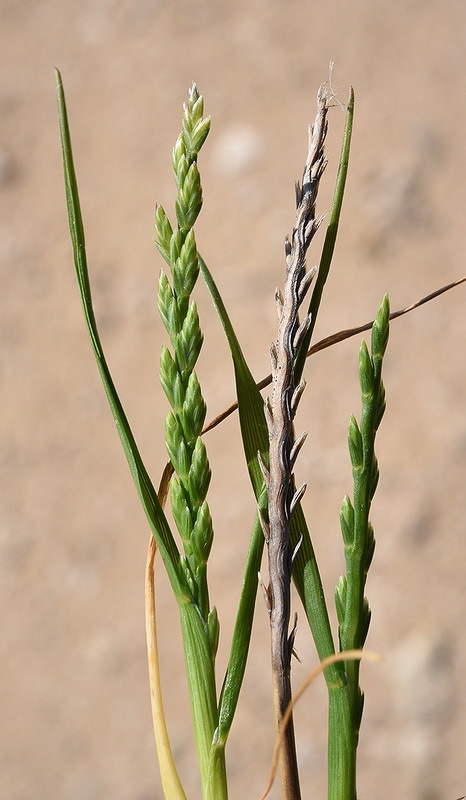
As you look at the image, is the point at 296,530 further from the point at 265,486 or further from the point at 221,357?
the point at 221,357

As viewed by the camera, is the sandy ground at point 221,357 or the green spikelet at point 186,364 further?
the sandy ground at point 221,357

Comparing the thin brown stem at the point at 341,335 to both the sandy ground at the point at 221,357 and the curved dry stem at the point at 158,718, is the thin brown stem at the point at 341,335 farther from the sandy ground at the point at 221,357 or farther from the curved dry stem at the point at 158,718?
the sandy ground at the point at 221,357

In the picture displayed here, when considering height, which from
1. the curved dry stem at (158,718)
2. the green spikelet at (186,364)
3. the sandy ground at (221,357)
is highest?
the sandy ground at (221,357)

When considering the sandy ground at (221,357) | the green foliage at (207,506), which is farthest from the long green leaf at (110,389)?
the sandy ground at (221,357)

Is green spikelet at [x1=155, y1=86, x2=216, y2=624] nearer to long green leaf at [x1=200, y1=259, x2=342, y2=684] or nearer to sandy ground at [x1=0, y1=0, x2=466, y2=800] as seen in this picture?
long green leaf at [x1=200, y1=259, x2=342, y2=684]

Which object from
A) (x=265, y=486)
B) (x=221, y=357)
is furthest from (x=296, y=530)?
(x=221, y=357)

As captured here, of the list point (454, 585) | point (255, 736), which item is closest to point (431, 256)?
point (454, 585)

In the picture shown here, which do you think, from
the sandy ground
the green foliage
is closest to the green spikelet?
the green foliage
